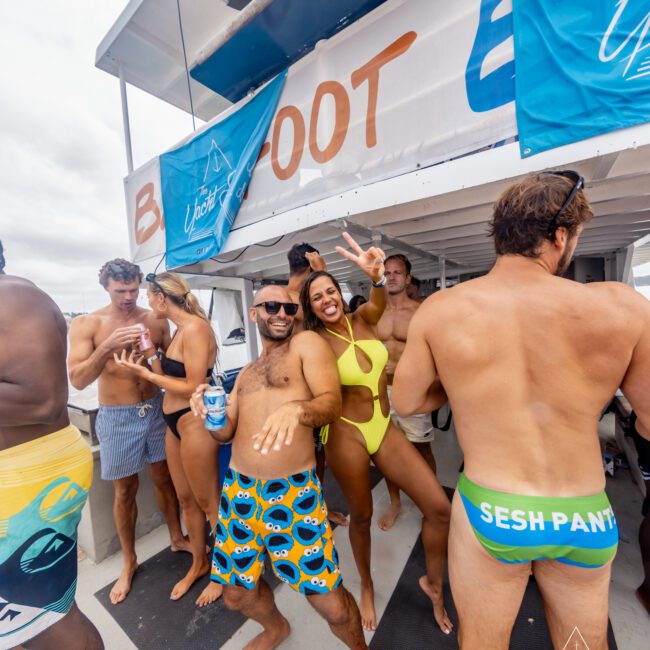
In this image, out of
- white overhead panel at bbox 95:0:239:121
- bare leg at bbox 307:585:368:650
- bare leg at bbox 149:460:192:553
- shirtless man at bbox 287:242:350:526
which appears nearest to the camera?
bare leg at bbox 307:585:368:650

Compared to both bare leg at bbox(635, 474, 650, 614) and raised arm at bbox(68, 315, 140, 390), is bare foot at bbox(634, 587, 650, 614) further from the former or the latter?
raised arm at bbox(68, 315, 140, 390)

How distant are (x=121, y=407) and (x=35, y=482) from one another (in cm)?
113

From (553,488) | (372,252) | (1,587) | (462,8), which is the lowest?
(1,587)

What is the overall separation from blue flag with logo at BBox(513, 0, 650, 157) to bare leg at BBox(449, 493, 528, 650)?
199 cm

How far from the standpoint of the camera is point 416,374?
4.04ft

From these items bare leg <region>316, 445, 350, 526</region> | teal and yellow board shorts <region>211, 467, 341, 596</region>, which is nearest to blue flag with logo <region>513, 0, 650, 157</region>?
teal and yellow board shorts <region>211, 467, 341, 596</region>

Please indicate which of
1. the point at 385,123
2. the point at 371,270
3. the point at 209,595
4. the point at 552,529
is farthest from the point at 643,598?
the point at 385,123

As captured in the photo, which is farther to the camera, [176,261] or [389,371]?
[176,261]

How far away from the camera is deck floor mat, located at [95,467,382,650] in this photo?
6.09 ft

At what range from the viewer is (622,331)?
92 centimetres

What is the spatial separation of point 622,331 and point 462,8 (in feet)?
7.23

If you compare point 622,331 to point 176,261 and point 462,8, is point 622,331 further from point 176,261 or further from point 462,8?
point 176,261

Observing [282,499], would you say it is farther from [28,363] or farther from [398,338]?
[398,338]

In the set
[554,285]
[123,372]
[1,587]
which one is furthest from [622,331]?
[123,372]
